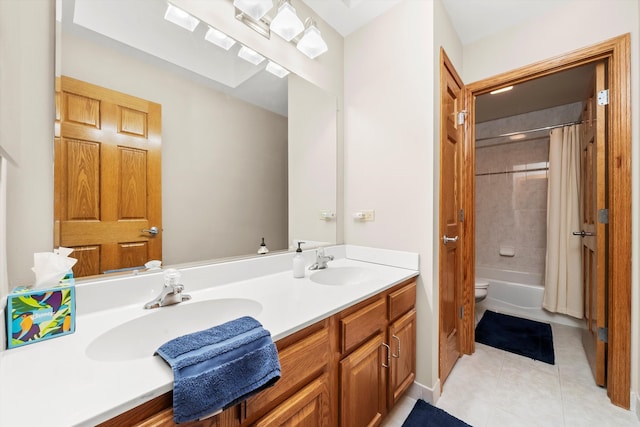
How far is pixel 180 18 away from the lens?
112 cm

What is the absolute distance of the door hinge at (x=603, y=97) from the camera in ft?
5.00

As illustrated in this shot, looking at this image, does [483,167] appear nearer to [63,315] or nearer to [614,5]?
[614,5]

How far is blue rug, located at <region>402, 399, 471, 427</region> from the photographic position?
4.39ft

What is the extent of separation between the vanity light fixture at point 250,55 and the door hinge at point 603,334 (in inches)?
102

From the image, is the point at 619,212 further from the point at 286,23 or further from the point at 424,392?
the point at 286,23

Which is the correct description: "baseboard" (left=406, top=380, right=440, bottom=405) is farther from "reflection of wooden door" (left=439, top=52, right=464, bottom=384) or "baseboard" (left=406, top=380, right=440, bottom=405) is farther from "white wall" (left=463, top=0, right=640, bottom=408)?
"white wall" (left=463, top=0, right=640, bottom=408)

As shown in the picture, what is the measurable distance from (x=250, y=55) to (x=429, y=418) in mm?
2191

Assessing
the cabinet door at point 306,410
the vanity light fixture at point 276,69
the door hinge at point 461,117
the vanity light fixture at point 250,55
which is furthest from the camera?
the door hinge at point 461,117

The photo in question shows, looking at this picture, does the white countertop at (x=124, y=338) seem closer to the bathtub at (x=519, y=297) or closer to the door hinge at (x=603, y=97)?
the door hinge at (x=603, y=97)

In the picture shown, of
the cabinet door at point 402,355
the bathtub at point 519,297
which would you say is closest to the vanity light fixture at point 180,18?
the cabinet door at point 402,355

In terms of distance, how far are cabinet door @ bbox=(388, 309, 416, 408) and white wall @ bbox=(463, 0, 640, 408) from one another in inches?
46.9

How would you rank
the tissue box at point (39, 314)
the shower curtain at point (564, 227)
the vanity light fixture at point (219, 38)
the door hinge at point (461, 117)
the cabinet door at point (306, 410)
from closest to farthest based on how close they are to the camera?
1. the tissue box at point (39, 314)
2. the cabinet door at point (306, 410)
3. the vanity light fixture at point (219, 38)
4. the door hinge at point (461, 117)
5. the shower curtain at point (564, 227)

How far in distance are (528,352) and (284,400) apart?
2.24 meters

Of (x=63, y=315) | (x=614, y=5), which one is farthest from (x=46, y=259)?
(x=614, y=5)
